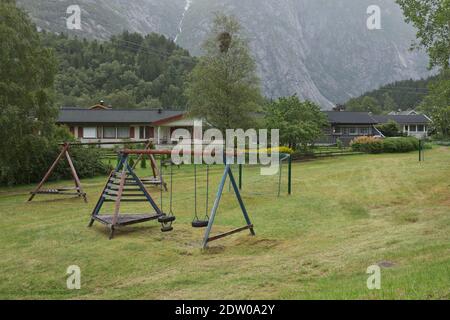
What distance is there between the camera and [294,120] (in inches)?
1250

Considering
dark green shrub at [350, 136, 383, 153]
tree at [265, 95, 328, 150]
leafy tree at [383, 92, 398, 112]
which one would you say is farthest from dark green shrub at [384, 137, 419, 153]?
leafy tree at [383, 92, 398, 112]

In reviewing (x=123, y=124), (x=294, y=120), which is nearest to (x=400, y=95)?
(x=123, y=124)

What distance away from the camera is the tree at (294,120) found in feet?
101

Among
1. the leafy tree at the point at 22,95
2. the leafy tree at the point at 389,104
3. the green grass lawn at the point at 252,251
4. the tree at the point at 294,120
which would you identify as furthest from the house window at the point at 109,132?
the leafy tree at the point at 389,104

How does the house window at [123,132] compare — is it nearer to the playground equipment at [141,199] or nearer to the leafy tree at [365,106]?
the playground equipment at [141,199]

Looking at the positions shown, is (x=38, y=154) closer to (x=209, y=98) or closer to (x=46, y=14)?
(x=209, y=98)

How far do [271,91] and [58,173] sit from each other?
147559 mm

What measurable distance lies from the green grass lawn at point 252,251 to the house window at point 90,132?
32084mm

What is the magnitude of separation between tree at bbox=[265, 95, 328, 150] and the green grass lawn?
15822 millimetres

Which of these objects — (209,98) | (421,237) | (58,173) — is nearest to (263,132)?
(209,98)

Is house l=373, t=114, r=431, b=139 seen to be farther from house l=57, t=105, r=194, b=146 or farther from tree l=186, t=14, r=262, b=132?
tree l=186, t=14, r=262, b=132

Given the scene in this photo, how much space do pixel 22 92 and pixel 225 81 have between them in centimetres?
1524

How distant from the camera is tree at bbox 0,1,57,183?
17188mm
